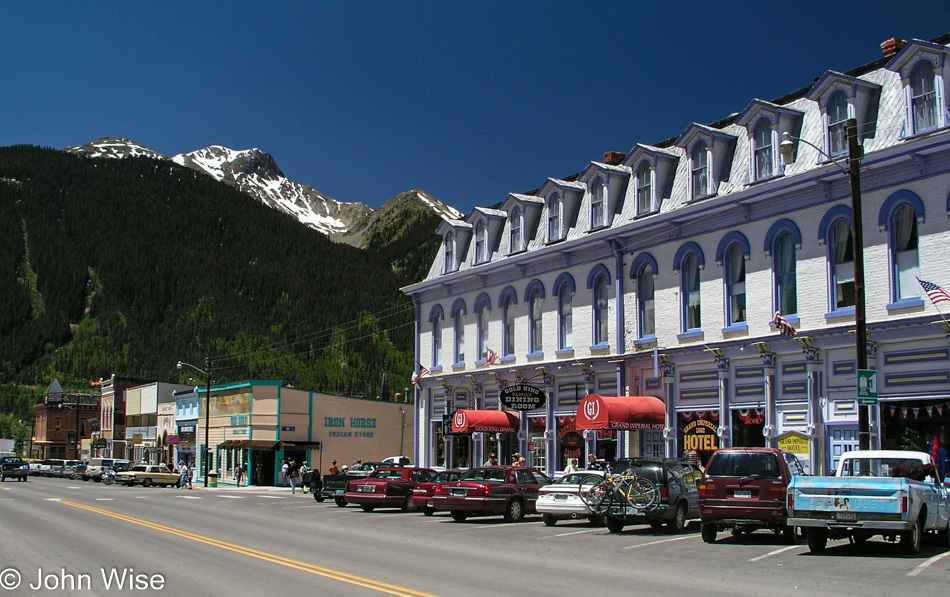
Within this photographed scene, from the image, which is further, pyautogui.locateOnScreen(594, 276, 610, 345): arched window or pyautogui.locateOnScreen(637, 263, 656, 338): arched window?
pyautogui.locateOnScreen(594, 276, 610, 345): arched window

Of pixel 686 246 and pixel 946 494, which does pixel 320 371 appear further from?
pixel 946 494

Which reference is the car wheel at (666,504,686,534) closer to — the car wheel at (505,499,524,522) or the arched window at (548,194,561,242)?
the car wheel at (505,499,524,522)

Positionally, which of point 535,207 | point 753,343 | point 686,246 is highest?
point 535,207

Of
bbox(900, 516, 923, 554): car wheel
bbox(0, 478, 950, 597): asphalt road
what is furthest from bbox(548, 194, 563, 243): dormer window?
bbox(900, 516, 923, 554): car wheel

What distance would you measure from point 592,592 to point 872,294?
592 inches

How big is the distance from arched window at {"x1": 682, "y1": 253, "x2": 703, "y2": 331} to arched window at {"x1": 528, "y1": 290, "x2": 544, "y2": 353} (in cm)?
751

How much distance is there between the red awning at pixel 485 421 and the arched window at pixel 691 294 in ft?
33.0

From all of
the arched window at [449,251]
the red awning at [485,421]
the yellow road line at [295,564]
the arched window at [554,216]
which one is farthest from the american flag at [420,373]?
the yellow road line at [295,564]

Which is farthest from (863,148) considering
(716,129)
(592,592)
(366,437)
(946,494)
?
(366,437)

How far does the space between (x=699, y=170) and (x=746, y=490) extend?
1449cm

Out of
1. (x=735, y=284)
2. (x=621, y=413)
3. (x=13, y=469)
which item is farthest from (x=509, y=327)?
(x=13, y=469)

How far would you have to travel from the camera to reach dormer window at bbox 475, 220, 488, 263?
3900 centimetres

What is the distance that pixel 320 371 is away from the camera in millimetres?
162750

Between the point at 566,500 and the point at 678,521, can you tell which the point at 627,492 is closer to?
the point at 678,521
